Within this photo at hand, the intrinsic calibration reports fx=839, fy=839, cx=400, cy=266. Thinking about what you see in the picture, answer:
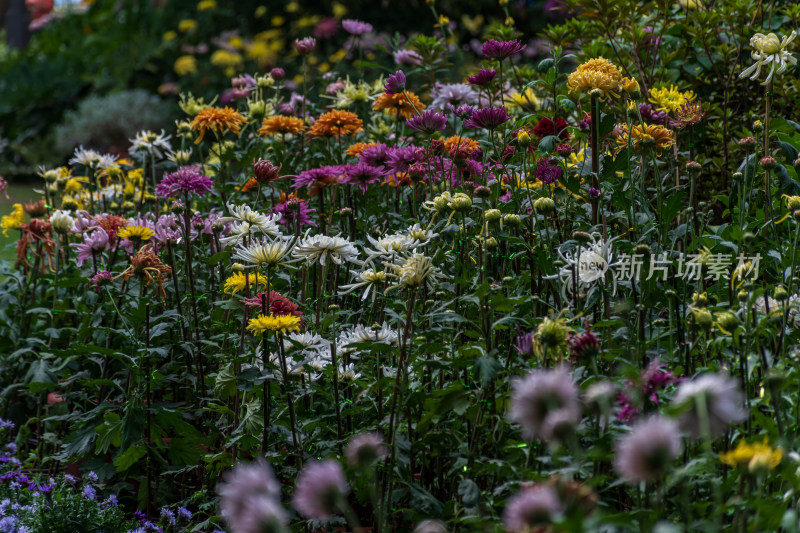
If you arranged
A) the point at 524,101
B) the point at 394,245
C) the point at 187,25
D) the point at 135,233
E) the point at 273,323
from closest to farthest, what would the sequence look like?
the point at 273,323 → the point at 394,245 → the point at 135,233 → the point at 524,101 → the point at 187,25

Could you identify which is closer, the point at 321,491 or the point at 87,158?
the point at 321,491

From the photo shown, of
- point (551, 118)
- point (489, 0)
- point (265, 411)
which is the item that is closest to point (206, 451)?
point (265, 411)

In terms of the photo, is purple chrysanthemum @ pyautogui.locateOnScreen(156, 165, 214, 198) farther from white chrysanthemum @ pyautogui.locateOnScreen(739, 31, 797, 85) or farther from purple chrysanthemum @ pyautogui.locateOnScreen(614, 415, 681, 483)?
purple chrysanthemum @ pyautogui.locateOnScreen(614, 415, 681, 483)

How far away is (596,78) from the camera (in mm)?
2217

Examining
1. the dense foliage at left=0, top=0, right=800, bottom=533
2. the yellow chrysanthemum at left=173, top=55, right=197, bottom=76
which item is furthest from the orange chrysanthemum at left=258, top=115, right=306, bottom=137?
the yellow chrysanthemum at left=173, top=55, right=197, bottom=76

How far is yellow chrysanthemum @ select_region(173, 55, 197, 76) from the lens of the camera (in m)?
9.44

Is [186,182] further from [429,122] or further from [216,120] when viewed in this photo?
[429,122]

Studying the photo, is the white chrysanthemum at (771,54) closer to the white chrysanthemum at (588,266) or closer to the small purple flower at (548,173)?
the small purple flower at (548,173)

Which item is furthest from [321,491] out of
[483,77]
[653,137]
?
[483,77]

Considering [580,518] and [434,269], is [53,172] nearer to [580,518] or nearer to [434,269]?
[434,269]

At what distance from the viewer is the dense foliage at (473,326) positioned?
4.50 feet

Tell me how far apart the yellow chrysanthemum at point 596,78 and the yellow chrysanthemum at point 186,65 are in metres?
7.86

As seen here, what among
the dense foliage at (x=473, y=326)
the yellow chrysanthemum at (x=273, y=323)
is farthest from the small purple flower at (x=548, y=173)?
the yellow chrysanthemum at (x=273, y=323)

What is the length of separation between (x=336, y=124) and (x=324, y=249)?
935 mm
